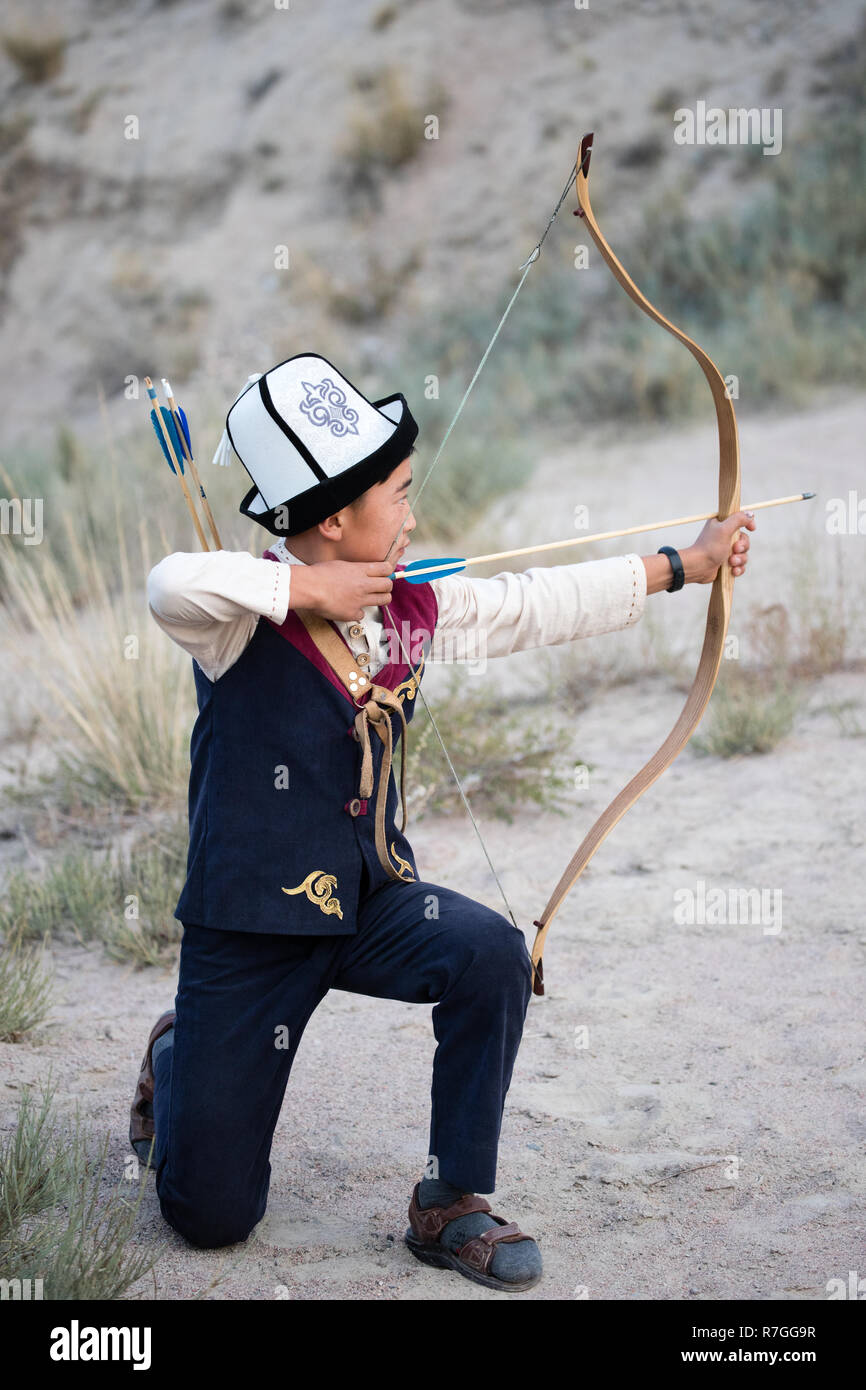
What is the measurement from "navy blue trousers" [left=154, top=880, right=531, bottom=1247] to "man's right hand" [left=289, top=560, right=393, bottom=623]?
525 mm

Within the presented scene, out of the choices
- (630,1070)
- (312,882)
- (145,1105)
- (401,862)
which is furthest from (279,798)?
(630,1070)

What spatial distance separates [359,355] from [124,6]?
624 centimetres

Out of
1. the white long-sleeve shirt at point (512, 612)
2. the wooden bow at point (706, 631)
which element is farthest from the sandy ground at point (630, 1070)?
the white long-sleeve shirt at point (512, 612)

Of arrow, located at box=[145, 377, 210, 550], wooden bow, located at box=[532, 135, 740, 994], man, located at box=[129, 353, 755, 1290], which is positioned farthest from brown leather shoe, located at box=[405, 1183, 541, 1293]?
arrow, located at box=[145, 377, 210, 550]

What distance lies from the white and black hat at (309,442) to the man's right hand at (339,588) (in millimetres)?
117

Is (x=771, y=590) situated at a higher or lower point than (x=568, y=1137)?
higher

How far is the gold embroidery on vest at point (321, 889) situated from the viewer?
91.8 inches

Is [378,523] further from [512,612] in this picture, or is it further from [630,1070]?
[630,1070]

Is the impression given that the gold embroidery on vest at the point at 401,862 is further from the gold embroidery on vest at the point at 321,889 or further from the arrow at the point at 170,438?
the arrow at the point at 170,438

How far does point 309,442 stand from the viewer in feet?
A: 7.67

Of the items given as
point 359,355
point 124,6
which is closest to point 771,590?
point 359,355

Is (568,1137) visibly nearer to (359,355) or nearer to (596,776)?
(596,776)

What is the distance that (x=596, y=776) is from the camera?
479 centimetres

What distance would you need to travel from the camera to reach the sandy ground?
7.91 feet
